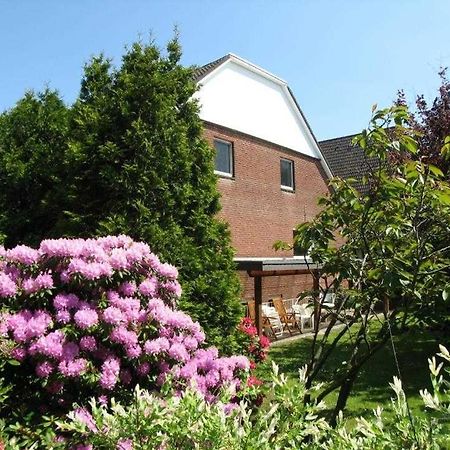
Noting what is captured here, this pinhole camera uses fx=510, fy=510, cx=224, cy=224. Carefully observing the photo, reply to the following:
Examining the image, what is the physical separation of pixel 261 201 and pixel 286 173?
2551 millimetres

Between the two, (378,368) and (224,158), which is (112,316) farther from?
(224,158)

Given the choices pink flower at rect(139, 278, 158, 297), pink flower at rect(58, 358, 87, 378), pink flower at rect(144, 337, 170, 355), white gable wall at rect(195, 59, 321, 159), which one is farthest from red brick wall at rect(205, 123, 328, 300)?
pink flower at rect(58, 358, 87, 378)

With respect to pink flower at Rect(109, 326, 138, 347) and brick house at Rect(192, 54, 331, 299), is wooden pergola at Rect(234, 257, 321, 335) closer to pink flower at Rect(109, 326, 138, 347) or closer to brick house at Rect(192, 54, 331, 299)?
brick house at Rect(192, 54, 331, 299)

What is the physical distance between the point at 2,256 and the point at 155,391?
57.2 inches

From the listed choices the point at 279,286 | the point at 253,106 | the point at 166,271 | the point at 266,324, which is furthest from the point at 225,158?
the point at 166,271

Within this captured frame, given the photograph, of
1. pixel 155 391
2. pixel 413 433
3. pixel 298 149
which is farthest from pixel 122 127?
pixel 298 149

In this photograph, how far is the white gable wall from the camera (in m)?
15.2

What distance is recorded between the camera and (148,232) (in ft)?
16.9

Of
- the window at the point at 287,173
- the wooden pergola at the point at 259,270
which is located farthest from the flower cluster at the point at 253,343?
the window at the point at 287,173

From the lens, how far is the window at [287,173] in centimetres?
1814

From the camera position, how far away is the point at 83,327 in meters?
3.26

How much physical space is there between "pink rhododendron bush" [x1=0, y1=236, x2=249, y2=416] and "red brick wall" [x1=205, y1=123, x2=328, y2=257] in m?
10.8

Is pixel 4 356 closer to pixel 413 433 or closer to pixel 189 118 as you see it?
pixel 413 433

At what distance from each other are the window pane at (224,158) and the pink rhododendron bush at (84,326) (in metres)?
11.6
